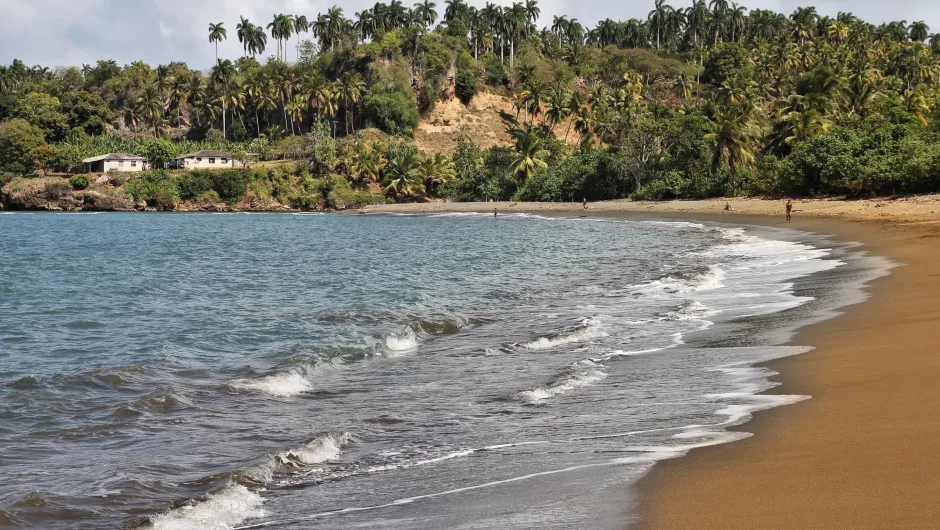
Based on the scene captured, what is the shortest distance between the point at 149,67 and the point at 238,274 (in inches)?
5054

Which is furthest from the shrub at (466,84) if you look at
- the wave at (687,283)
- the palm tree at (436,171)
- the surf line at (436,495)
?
the surf line at (436,495)

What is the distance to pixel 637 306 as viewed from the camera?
826 inches

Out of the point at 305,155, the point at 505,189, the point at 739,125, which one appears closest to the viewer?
the point at 739,125

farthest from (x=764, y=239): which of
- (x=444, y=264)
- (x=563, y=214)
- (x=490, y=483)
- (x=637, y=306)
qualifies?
(x=563, y=214)

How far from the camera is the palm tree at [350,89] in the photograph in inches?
4781

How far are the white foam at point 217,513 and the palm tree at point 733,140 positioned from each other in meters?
72.4

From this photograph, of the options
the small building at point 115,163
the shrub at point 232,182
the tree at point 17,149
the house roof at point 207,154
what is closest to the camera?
the shrub at point 232,182

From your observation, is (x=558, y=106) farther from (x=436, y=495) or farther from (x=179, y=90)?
(x=436, y=495)

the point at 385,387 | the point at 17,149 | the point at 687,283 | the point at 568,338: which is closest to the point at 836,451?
the point at 385,387

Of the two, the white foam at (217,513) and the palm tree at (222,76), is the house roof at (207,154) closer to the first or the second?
the palm tree at (222,76)

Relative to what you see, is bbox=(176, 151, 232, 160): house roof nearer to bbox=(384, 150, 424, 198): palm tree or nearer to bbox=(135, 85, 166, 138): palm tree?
bbox=(135, 85, 166, 138): palm tree

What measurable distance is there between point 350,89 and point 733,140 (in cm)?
6056

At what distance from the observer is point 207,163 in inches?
4609

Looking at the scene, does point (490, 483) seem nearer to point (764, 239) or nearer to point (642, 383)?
point (642, 383)
